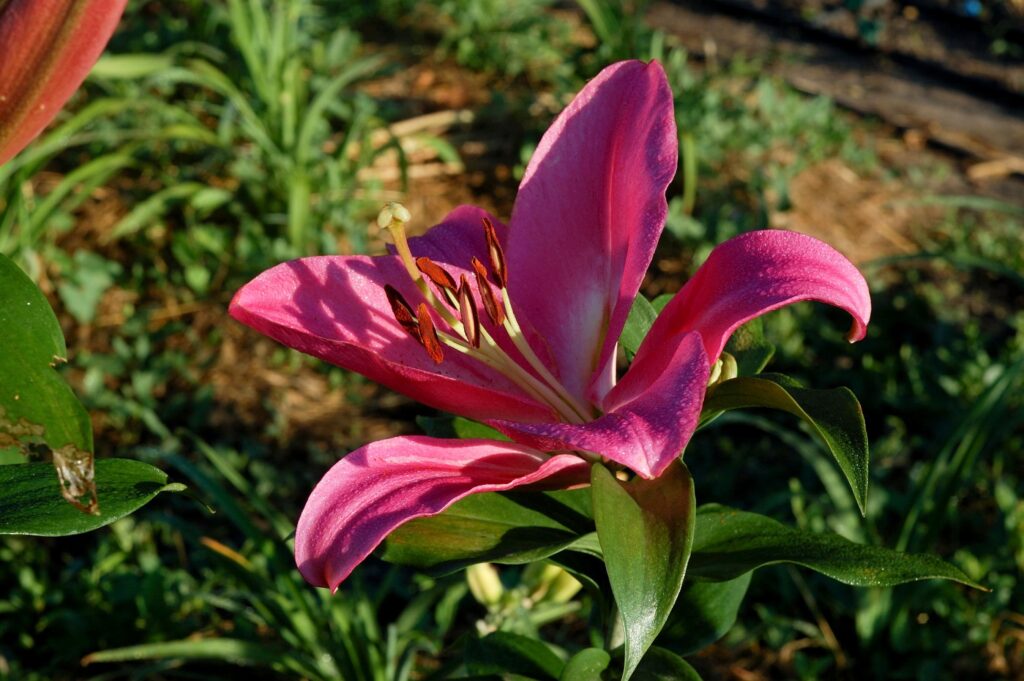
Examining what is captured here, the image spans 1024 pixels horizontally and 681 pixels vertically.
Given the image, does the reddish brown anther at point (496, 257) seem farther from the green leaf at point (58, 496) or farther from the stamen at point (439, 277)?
the green leaf at point (58, 496)

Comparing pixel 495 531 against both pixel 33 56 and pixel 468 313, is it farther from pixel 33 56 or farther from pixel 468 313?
pixel 33 56

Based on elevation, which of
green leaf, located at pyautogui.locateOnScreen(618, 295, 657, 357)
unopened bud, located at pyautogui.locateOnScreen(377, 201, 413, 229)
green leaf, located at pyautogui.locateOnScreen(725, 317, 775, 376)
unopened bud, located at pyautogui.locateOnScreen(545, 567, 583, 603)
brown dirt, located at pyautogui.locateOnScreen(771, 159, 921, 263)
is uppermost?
unopened bud, located at pyautogui.locateOnScreen(377, 201, 413, 229)

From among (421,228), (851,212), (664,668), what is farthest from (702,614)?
(851,212)

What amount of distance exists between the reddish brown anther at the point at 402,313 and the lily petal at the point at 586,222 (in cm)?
12

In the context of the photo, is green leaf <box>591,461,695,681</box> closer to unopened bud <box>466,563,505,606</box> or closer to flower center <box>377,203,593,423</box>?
flower center <box>377,203,593,423</box>

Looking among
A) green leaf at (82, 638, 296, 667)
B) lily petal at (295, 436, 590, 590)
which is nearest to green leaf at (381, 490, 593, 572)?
lily petal at (295, 436, 590, 590)

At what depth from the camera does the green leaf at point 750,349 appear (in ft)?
2.75

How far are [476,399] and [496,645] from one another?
28 cm

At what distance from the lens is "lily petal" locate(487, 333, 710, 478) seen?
1.97 ft

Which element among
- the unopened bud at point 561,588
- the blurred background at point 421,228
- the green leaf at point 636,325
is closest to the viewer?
the green leaf at point 636,325

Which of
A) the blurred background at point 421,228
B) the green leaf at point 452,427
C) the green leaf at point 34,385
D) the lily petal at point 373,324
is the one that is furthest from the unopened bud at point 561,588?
the green leaf at point 34,385

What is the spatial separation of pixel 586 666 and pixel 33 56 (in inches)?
21.3

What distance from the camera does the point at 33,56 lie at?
1.78ft

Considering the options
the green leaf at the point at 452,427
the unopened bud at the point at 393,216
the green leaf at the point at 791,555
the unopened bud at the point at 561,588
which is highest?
the unopened bud at the point at 393,216
